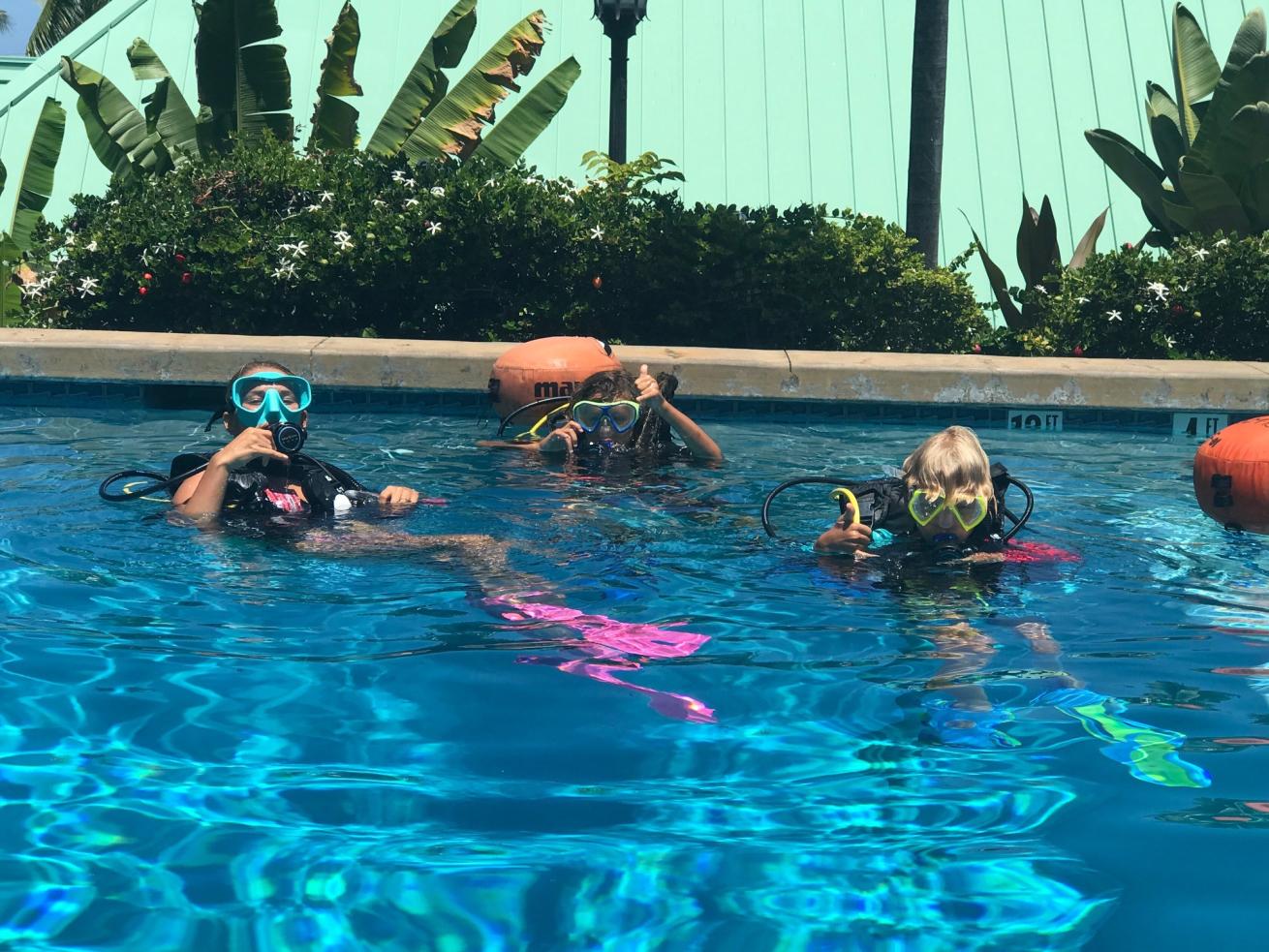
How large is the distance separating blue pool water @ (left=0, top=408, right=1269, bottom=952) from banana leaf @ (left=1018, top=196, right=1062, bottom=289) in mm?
7053

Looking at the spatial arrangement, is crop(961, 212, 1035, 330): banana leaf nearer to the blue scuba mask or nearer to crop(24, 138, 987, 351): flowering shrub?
crop(24, 138, 987, 351): flowering shrub

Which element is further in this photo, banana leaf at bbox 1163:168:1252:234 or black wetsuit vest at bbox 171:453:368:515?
banana leaf at bbox 1163:168:1252:234

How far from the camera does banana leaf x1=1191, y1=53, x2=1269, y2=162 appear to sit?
12047mm

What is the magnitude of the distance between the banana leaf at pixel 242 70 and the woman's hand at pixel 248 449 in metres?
7.31

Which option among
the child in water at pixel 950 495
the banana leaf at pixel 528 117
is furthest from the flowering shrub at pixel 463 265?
the child in water at pixel 950 495

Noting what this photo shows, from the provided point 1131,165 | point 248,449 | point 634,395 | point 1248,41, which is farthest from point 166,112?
point 1248,41

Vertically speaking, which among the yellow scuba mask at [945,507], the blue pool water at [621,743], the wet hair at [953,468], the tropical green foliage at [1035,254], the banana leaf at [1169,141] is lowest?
the blue pool water at [621,743]

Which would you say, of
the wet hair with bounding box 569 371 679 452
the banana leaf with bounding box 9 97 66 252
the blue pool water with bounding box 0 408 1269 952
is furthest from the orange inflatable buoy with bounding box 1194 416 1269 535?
the banana leaf with bounding box 9 97 66 252

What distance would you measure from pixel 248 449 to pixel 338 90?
8.25 metres

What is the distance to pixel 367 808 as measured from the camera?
3699mm

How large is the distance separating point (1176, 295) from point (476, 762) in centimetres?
925

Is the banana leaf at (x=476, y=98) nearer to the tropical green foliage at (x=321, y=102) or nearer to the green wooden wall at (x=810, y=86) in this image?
the tropical green foliage at (x=321, y=102)

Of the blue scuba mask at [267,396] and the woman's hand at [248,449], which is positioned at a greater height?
the blue scuba mask at [267,396]

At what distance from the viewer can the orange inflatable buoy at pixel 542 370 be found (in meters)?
8.83
